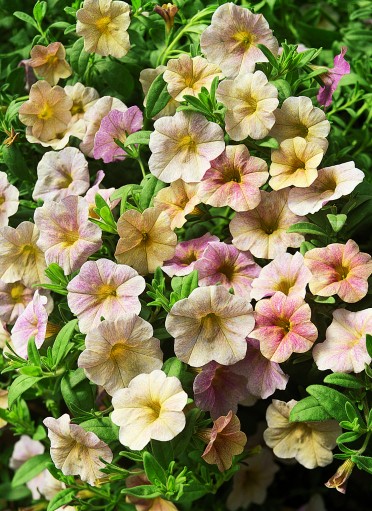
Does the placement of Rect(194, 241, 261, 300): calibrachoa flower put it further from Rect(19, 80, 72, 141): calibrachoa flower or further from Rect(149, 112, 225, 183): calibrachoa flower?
Rect(19, 80, 72, 141): calibrachoa flower

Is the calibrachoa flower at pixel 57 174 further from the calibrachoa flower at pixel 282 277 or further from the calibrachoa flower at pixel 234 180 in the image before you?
the calibrachoa flower at pixel 282 277

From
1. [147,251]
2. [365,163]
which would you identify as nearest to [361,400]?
[147,251]

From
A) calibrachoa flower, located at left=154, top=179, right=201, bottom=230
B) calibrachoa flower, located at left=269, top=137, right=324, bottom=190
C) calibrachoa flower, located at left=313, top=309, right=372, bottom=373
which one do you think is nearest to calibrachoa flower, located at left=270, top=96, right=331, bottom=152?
calibrachoa flower, located at left=269, top=137, right=324, bottom=190

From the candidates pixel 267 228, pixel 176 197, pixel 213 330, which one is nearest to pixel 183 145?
pixel 176 197

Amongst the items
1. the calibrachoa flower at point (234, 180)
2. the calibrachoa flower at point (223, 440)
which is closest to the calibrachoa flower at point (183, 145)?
the calibrachoa flower at point (234, 180)

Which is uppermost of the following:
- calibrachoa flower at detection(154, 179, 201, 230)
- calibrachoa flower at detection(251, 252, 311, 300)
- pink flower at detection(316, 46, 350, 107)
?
pink flower at detection(316, 46, 350, 107)

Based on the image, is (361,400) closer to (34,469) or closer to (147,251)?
(147,251)
